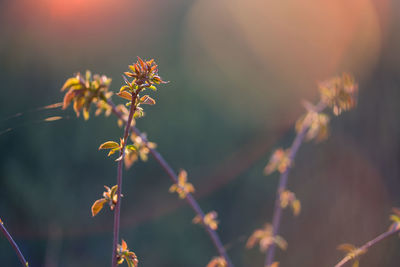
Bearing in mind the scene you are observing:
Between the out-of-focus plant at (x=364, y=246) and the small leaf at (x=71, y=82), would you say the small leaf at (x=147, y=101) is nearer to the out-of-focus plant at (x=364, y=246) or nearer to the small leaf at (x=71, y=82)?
the small leaf at (x=71, y=82)

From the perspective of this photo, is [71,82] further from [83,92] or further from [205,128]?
[205,128]

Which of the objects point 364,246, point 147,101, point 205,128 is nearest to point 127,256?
point 147,101

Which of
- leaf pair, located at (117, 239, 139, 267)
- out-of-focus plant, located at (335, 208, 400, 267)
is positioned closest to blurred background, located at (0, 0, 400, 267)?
out-of-focus plant, located at (335, 208, 400, 267)

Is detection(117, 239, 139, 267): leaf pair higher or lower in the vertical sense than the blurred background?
lower

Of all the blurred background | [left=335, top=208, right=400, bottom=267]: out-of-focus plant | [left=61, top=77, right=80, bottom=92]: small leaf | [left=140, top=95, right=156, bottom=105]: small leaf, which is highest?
the blurred background

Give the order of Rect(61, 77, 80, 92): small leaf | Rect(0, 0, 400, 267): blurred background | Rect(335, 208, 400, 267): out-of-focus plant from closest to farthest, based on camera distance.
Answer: Rect(61, 77, 80, 92): small leaf, Rect(335, 208, 400, 267): out-of-focus plant, Rect(0, 0, 400, 267): blurred background

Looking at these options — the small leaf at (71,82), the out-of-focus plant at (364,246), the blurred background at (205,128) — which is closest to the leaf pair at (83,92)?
the small leaf at (71,82)

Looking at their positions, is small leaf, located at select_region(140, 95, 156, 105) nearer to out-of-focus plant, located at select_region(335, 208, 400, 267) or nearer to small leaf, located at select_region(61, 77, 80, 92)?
small leaf, located at select_region(61, 77, 80, 92)

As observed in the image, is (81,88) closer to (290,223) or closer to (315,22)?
(290,223)
